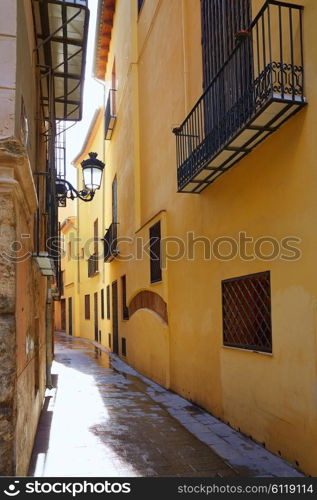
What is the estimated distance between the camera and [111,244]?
1602 centimetres

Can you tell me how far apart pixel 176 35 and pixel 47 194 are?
399 centimetres

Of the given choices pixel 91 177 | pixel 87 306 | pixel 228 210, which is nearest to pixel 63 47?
pixel 91 177

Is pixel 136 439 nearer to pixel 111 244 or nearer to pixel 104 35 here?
pixel 111 244

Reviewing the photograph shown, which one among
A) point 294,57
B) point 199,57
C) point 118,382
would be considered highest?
point 199,57

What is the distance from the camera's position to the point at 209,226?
25.1 ft

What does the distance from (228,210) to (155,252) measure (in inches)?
160

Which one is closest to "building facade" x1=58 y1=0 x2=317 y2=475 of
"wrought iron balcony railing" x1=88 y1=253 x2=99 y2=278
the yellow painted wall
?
the yellow painted wall

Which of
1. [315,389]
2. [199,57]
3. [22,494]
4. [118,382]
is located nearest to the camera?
[22,494]

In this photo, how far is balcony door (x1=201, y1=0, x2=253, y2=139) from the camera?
5.48m

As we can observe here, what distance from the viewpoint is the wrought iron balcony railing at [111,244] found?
51.7 ft

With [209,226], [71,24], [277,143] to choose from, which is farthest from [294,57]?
[71,24]

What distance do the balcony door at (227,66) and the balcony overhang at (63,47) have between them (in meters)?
1.96

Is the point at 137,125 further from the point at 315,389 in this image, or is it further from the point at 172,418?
the point at 315,389

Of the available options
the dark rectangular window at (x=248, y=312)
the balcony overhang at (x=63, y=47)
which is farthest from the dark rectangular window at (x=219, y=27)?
the dark rectangular window at (x=248, y=312)
